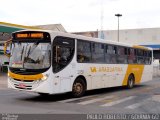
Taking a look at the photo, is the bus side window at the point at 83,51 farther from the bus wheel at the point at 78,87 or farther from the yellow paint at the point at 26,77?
the yellow paint at the point at 26,77

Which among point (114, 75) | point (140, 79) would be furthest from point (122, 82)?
point (140, 79)

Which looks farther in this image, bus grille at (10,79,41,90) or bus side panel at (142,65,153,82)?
bus side panel at (142,65,153,82)

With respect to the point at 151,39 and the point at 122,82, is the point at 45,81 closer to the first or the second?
the point at 122,82

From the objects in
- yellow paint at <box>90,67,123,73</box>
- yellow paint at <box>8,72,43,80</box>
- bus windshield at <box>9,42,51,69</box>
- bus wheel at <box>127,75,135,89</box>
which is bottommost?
bus wheel at <box>127,75,135,89</box>

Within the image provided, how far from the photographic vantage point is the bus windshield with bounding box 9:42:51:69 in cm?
1488

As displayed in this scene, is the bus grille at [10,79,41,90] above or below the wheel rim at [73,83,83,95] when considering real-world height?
above

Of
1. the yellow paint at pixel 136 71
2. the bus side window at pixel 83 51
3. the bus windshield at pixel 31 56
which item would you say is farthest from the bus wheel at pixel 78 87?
the yellow paint at pixel 136 71

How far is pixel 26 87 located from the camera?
15.0 meters

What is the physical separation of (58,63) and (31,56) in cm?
119

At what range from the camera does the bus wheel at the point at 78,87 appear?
16644 millimetres

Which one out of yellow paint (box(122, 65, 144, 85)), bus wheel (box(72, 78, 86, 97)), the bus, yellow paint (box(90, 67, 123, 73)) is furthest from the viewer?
yellow paint (box(122, 65, 144, 85))

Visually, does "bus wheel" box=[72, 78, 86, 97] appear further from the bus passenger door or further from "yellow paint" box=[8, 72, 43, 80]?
"yellow paint" box=[8, 72, 43, 80]

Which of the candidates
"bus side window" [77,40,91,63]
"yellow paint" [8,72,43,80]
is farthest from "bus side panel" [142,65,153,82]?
"yellow paint" [8,72,43,80]

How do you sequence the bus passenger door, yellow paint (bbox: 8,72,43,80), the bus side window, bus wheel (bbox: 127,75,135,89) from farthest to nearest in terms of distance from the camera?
bus wheel (bbox: 127,75,135,89)
the bus side window
the bus passenger door
yellow paint (bbox: 8,72,43,80)
